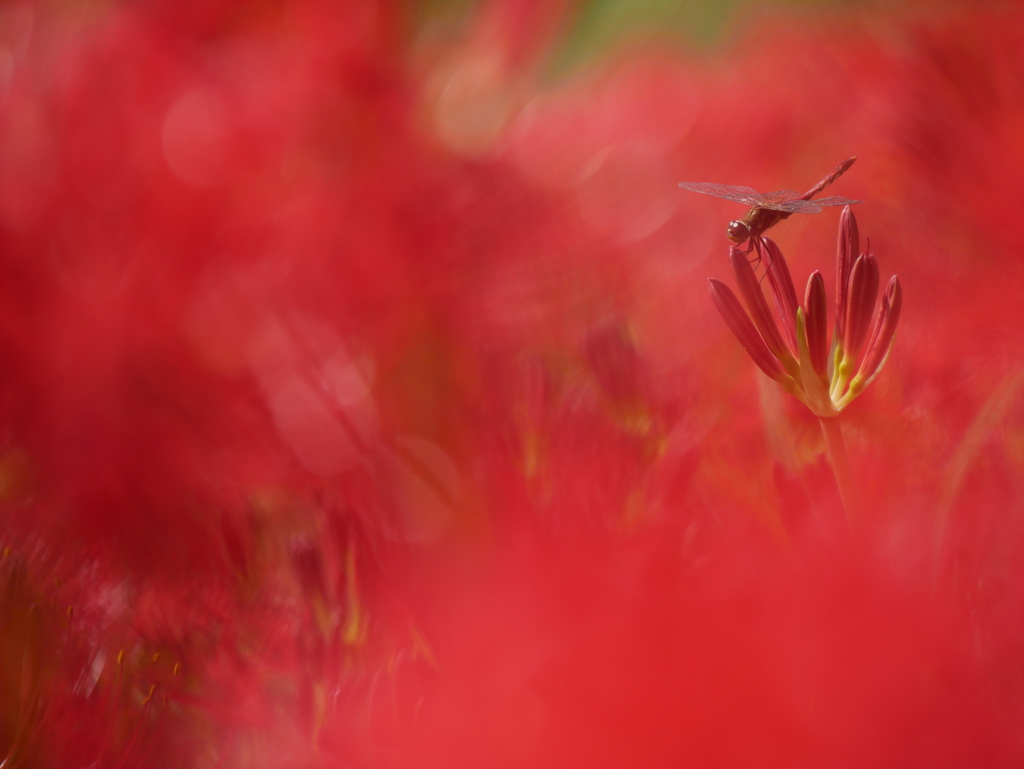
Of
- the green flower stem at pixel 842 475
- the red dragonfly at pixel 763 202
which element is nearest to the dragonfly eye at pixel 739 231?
the red dragonfly at pixel 763 202

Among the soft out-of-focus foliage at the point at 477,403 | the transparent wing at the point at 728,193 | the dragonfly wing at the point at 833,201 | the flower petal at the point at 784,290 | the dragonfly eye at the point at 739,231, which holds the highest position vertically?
the dragonfly wing at the point at 833,201

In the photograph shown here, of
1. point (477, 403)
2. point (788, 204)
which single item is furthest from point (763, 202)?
point (477, 403)

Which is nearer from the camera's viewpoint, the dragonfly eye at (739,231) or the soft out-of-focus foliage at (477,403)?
the soft out-of-focus foliage at (477,403)

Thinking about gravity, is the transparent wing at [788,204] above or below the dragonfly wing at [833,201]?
below

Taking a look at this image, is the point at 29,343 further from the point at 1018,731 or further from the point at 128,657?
the point at 1018,731

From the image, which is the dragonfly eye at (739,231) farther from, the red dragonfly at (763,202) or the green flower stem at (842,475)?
the green flower stem at (842,475)

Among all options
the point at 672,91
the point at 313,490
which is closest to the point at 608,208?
the point at 672,91
